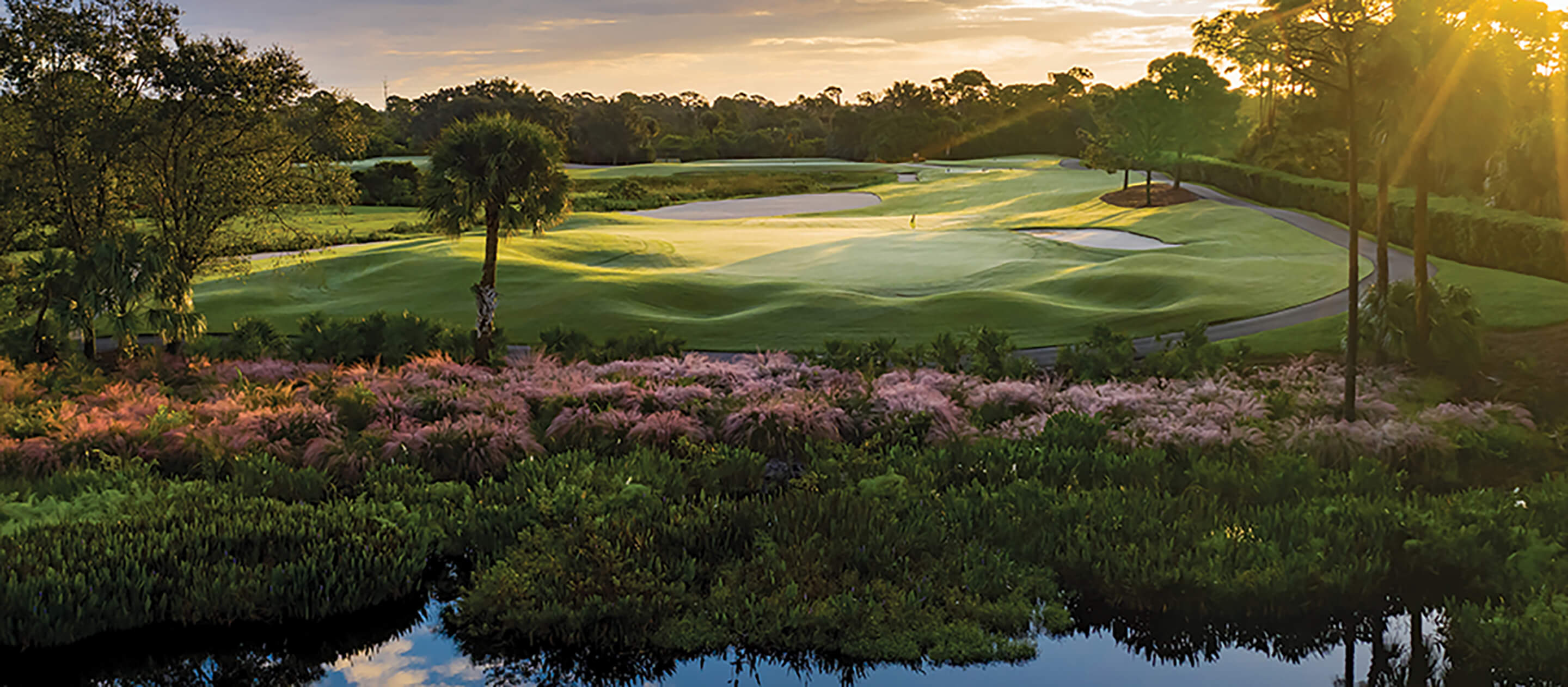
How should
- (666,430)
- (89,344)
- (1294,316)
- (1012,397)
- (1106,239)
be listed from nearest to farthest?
(666,430), (1012,397), (89,344), (1294,316), (1106,239)

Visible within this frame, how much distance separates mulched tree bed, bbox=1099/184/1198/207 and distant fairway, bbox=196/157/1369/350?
10.5 m

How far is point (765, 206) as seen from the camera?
8088cm

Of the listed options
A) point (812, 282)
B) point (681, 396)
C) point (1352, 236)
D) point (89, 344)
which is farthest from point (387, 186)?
point (1352, 236)

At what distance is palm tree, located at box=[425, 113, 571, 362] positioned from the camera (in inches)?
1052

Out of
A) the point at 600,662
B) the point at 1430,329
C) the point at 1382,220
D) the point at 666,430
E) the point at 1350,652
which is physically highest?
the point at 1382,220

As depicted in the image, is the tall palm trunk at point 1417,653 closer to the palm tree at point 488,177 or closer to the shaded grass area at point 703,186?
the palm tree at point 488,177

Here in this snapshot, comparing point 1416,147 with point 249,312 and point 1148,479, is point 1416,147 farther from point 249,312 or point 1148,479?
point 249,312

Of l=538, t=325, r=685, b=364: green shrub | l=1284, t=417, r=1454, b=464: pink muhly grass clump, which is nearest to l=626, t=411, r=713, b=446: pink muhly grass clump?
l=538, t=325, r=685, b=364: green shrub

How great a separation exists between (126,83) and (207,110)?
2299 millimetres

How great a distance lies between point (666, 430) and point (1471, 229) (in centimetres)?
3227

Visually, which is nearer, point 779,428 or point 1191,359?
point 779,428

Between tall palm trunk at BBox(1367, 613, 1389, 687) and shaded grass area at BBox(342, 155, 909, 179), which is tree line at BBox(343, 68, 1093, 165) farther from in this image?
tall palm trunk at BBox(1367, 613, 1389, 687)

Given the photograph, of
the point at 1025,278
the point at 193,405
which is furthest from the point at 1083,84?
the point at 193,405

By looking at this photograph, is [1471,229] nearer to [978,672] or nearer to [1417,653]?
[1417,653]
